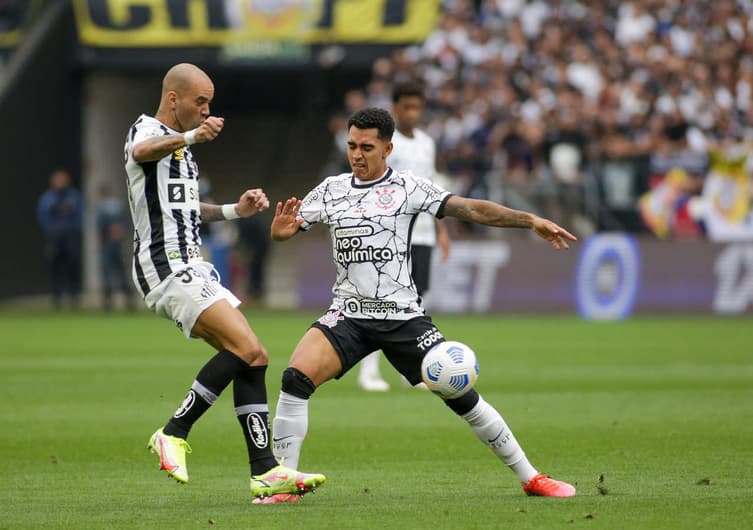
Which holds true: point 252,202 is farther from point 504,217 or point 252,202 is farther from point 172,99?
point 504,217

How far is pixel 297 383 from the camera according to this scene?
7676mm

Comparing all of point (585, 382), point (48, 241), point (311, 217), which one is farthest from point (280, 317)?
point (311, 217)

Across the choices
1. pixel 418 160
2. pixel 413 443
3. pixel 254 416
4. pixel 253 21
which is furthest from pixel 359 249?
pixel 253 21

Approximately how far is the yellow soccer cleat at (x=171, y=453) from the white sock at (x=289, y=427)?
1.69 ft

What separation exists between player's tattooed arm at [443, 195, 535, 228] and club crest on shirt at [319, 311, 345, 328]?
0.85 m

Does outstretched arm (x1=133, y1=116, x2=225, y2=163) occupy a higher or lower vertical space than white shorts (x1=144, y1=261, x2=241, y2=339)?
higher

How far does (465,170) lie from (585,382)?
1112cm

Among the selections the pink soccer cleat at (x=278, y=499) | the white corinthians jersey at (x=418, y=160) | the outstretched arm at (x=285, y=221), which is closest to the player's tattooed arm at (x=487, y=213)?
the outstretched arm at (x=285, y=221)

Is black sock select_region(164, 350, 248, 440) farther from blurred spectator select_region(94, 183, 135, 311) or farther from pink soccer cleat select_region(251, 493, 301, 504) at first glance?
blurred spectator select_region(94, 183, 135, 311)

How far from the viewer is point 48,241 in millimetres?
27359

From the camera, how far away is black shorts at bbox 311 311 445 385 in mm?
7770

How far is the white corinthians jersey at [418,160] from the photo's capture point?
1304 centimetres

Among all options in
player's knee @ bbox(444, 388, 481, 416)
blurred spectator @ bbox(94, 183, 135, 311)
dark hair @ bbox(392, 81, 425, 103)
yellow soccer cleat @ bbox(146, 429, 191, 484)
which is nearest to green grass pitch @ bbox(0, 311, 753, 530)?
yellow soccer cleat @ bbox(146, 429, 191, 484)

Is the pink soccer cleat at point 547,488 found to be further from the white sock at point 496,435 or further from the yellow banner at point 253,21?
the yellow banner at point 253,21
